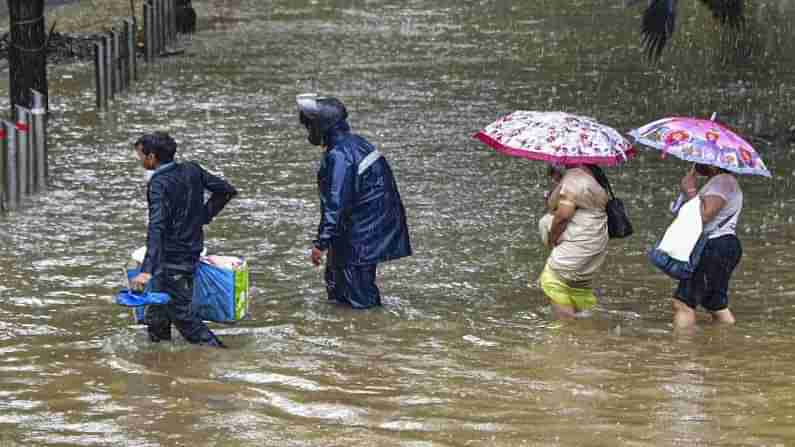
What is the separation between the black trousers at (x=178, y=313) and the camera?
9.62 m

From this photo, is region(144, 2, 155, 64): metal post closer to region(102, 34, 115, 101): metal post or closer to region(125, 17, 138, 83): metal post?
region(125, 17, 138, 83): metal post

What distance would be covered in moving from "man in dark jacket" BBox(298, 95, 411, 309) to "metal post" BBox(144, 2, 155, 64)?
15.5 meters

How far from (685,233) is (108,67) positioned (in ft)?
42.6

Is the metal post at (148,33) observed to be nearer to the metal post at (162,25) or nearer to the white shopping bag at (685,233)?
the metal post at (162,25)

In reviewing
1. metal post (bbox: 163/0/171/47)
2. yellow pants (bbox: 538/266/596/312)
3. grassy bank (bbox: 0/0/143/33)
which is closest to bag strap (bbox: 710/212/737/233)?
yellow pants (bbox: 538/266/596/312)

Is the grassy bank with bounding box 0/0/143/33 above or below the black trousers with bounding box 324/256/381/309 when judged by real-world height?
below

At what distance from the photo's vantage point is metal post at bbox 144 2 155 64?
1012 inches

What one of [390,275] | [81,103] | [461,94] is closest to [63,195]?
[390,275]

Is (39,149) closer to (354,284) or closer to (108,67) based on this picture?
(108,67)

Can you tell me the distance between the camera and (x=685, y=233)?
1015 centimetres

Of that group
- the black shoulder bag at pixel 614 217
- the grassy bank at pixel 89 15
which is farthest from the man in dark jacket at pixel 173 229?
the grassy bank at pixel 89 15

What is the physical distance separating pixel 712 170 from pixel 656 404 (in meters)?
2.28

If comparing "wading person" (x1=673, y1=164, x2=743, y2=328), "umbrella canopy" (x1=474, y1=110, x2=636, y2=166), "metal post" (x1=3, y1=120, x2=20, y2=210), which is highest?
"umbrella canopy" (x1=474, y1=110, x2=636, y2=166)

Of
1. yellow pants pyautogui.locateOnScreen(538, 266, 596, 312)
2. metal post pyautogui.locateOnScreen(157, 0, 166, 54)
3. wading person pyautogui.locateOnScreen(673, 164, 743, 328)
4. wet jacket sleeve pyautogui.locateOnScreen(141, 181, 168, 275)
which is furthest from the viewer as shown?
metal post pyautogui.locateOnScreen(157, 0, 166, 54)
